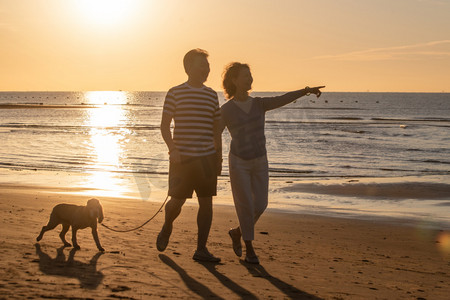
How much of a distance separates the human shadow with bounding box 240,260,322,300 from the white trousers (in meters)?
0.31

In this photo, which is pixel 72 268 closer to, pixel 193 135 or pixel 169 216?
pixel 169 216

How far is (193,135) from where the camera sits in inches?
220

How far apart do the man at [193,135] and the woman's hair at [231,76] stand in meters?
0.23

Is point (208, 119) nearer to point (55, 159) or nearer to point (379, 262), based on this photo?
point (379, 262)

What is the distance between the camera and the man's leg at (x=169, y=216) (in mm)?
5770

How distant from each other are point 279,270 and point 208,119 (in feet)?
5.48

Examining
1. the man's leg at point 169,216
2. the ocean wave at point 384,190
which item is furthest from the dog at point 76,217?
the ocean wave at point 384,190

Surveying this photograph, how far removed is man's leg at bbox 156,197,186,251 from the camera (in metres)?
5.77

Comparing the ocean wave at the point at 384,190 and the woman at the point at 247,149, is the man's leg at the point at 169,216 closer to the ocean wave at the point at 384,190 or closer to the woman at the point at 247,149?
the woman at the point at 247,149

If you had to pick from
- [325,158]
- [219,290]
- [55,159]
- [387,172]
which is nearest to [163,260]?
[219,290]

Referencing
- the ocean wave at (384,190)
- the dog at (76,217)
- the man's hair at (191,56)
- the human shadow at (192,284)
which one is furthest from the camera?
the ocean wave at (384,190)

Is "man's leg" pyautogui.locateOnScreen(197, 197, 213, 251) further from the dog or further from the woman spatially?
the dog

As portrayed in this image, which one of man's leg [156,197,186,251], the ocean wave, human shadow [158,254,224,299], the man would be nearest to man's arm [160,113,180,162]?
the man

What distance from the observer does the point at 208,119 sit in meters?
5.70
